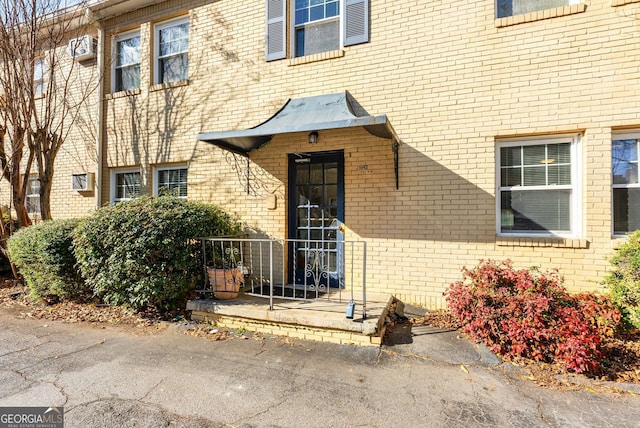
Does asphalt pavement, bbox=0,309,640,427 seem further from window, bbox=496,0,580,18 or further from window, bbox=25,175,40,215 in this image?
window, bbox=25,175,40,215

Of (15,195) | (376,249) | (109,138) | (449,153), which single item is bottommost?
(376,249)

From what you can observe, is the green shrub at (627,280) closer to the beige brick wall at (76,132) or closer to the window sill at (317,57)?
the window sill at (317,57)

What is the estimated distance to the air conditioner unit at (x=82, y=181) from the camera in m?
7.91

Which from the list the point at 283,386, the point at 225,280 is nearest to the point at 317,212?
the point at 225,280

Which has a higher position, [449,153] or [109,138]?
[109,138]

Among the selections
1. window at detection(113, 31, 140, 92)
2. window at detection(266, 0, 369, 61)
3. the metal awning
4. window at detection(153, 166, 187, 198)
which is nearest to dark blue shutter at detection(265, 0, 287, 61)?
window at detection(266, 0, 369, 61)

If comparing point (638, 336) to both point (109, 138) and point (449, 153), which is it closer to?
point (449, 153)

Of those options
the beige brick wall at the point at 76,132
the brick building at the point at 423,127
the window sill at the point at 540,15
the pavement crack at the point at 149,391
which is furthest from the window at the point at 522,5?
the beige brick wall at the point at 76,132

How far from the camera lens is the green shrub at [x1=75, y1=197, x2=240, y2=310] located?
467cm

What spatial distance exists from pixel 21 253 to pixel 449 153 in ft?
25.0

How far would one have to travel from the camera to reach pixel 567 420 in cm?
264

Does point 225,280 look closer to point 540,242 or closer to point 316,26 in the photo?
point 540,242

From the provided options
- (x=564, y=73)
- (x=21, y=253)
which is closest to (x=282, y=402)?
(x=564, y=73)

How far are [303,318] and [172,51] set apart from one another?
22.1 ft
